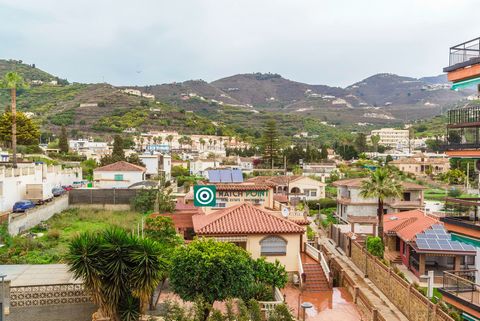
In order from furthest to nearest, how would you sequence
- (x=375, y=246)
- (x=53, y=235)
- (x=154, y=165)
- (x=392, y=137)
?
(x=392, y=137) < (x=154, y=165) < (x=53, y=235) < (x=375, y=246)

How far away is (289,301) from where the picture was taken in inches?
711

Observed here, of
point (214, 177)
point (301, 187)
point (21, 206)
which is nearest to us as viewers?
point (214, 177)

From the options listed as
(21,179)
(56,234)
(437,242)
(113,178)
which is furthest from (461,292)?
(113,178)

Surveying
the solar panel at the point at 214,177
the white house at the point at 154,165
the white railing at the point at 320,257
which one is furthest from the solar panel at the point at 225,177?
the white house at the point at 154,165

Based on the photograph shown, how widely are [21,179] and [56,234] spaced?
10789 mm

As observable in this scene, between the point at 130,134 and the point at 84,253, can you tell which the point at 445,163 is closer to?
the point at 130,134

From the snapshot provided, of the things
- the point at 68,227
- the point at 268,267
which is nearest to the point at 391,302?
the point at 268,267

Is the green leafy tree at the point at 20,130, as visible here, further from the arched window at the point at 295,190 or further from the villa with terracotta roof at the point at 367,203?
the villa with terracotta roof at the point at 367,203

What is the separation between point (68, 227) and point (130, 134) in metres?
85.7

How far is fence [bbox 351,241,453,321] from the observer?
1466 cm

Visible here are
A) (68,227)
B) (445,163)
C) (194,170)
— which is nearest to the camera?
(68,227)

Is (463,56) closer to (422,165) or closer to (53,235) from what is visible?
(53,235)

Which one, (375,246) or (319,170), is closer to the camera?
(375,246)

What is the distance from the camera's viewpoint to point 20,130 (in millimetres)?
58094
